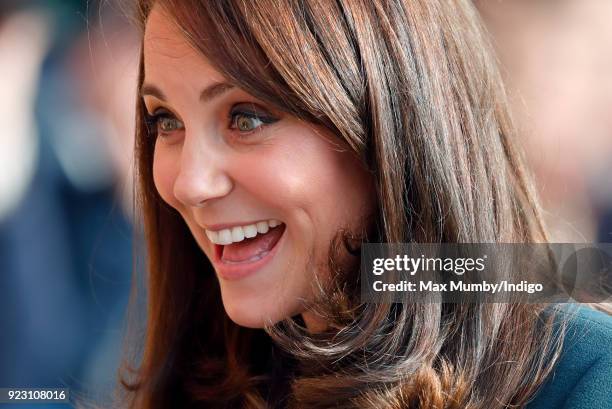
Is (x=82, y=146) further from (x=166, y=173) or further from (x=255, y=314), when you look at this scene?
(x=255, y=314)

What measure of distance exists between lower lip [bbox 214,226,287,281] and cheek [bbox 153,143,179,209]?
115mm

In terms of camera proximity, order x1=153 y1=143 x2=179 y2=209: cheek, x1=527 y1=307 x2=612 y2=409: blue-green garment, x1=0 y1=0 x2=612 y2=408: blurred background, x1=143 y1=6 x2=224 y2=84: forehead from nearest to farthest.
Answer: x1=527 y1=307 x2=612 y2=409: blue-green garment
x1=143 y1=6 x2=224 y2=84: forehead
x1=153 y1=143 x2=179 y2=209: cheek
x1=0 y1=0 x2=612 y2=408: blurred background

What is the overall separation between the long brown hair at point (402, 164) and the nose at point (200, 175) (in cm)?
12

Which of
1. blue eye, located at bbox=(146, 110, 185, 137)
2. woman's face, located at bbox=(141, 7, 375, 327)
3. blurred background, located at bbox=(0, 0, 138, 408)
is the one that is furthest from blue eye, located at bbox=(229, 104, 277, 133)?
blurred background, located at bbox=(0, 0, 138, 408)

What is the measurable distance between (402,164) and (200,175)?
0.92 ft

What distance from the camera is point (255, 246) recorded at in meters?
1.07

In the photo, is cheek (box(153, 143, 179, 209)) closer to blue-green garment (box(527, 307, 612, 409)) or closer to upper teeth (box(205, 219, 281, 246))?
upper teeth (box(205, 219, 281, 246))

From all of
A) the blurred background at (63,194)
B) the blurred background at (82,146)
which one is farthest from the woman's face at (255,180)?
the blurred background at (63,194)

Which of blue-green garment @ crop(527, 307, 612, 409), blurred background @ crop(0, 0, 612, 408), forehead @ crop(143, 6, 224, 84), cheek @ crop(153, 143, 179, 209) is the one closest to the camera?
blue-green garment @ crop(527, 307, 612, 409)

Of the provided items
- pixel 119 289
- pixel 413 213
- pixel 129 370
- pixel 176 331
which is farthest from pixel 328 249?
pixel 119 289

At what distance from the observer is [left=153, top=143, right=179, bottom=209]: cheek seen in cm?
109

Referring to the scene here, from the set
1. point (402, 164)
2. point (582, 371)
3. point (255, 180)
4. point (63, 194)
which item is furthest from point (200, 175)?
point (63, 194)

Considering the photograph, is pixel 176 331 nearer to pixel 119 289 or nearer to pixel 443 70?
pixel 119 289

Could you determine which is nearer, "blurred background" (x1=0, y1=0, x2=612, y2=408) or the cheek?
the cheek
